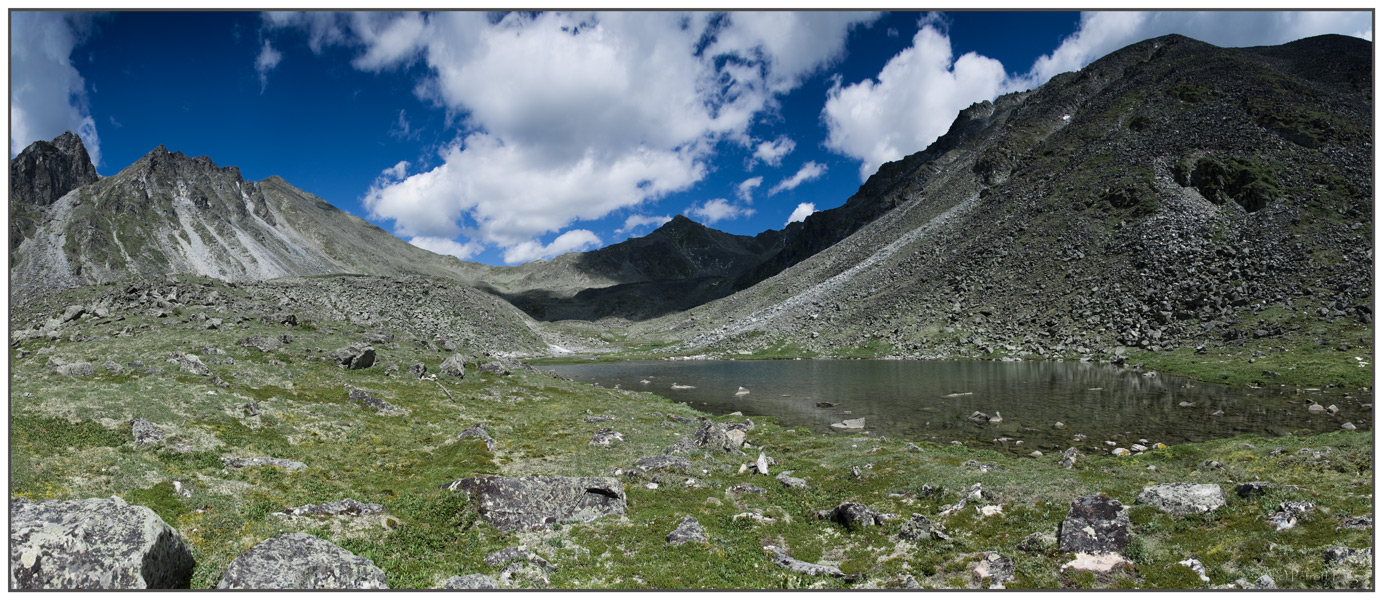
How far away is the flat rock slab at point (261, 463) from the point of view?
22.2 meters

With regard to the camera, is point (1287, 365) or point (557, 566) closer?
point (557, 566)

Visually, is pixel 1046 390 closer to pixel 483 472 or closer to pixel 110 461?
pixel 483 472

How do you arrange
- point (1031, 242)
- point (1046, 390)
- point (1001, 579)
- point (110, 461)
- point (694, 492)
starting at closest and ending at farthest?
1. point (1001, 579)
2. point (110, 461)
3. point (694, 492)
4. point (1046, 390)
5. point (1031, 242)

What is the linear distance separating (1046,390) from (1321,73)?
555 feet

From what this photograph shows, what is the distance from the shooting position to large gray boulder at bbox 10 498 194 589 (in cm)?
1006

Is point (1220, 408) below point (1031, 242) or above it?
below

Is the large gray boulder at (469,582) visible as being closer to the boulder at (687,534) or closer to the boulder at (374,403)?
the boulder at (687,534)

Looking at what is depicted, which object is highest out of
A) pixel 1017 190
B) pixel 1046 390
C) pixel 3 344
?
pixel 1017 190

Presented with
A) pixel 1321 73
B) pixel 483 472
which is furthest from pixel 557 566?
pixel 1321 73

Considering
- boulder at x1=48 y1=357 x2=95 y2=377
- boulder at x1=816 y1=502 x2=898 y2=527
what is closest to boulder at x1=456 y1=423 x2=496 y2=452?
boulder at x1=816 y1=502 x2=898 y2=527

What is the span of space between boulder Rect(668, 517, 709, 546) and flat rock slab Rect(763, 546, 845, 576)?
2.24 meters

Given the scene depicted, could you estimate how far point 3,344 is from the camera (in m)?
13.7

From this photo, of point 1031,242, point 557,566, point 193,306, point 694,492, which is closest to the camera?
point 557,566

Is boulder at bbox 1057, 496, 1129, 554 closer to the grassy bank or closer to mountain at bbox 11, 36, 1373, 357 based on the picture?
the grassy bank
